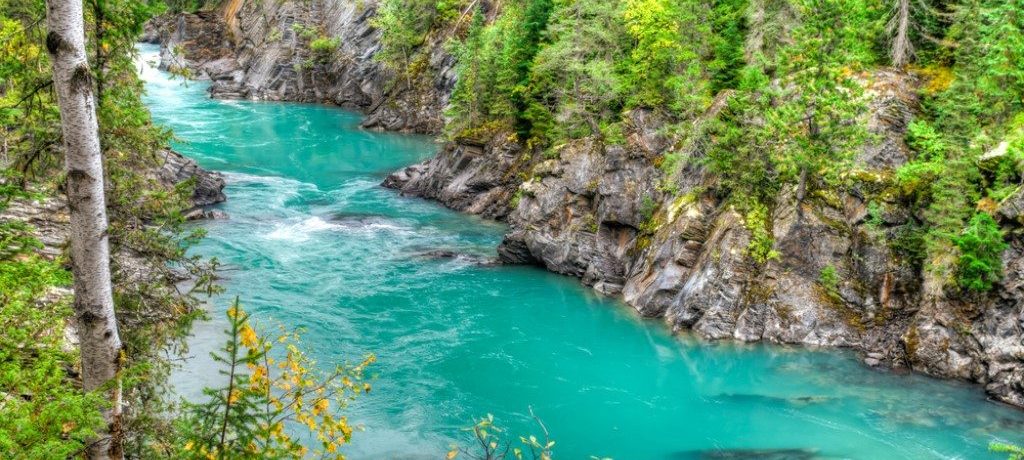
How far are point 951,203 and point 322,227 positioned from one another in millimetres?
25381

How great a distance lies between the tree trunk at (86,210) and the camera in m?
6.32

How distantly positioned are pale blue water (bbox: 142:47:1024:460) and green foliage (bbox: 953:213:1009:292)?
3.01 metres

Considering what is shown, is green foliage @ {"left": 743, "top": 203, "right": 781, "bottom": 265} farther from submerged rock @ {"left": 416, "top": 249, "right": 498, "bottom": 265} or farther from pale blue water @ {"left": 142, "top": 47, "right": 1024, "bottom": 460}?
submerged rock @ {"left": 416, "top": 249, "right": 498, "bottom": 265}

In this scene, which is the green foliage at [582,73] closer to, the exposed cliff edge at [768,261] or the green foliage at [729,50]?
the exposed cliff edge at [768,261]

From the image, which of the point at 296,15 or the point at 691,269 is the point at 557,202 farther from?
the point at 296,15

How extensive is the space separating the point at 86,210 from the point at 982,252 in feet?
72.5

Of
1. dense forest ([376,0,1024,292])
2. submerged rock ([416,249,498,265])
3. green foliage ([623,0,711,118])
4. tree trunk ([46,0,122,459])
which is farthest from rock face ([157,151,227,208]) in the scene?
tree trunk ([46,0,122,459])

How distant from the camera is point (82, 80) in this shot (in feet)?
21.0

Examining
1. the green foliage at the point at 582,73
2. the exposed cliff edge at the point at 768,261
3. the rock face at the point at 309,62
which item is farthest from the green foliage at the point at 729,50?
the rock face at the point at 309,62

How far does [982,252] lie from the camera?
2066 centimetres

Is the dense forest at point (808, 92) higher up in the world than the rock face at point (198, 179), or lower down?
higher up

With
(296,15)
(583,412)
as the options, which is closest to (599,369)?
(583,412)

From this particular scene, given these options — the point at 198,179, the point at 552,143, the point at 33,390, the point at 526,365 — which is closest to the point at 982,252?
the point at 526,365

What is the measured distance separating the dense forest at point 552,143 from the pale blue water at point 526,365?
2106mm
